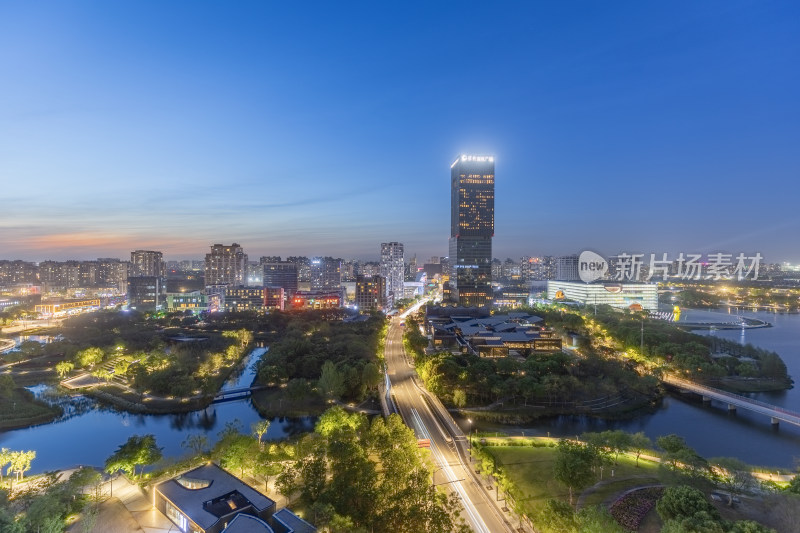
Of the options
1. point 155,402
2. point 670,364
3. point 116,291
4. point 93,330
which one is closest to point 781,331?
point 670,364

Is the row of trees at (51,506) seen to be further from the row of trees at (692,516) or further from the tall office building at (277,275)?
the tall office building at (277,275)

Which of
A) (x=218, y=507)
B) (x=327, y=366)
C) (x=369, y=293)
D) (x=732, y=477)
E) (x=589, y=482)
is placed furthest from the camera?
(x=369, y=293)

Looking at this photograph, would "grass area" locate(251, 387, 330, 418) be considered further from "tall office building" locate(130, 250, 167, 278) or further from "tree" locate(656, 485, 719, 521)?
"tall office building" locate(130, 250, 167, 278)

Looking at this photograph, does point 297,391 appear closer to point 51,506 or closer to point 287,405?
point 287,405

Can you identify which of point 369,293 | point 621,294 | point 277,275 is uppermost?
point 277,275

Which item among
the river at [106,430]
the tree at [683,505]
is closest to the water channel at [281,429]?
the river at [106,430]

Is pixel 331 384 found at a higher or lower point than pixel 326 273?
lower

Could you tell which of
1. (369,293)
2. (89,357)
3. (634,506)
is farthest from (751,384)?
(369,293)
